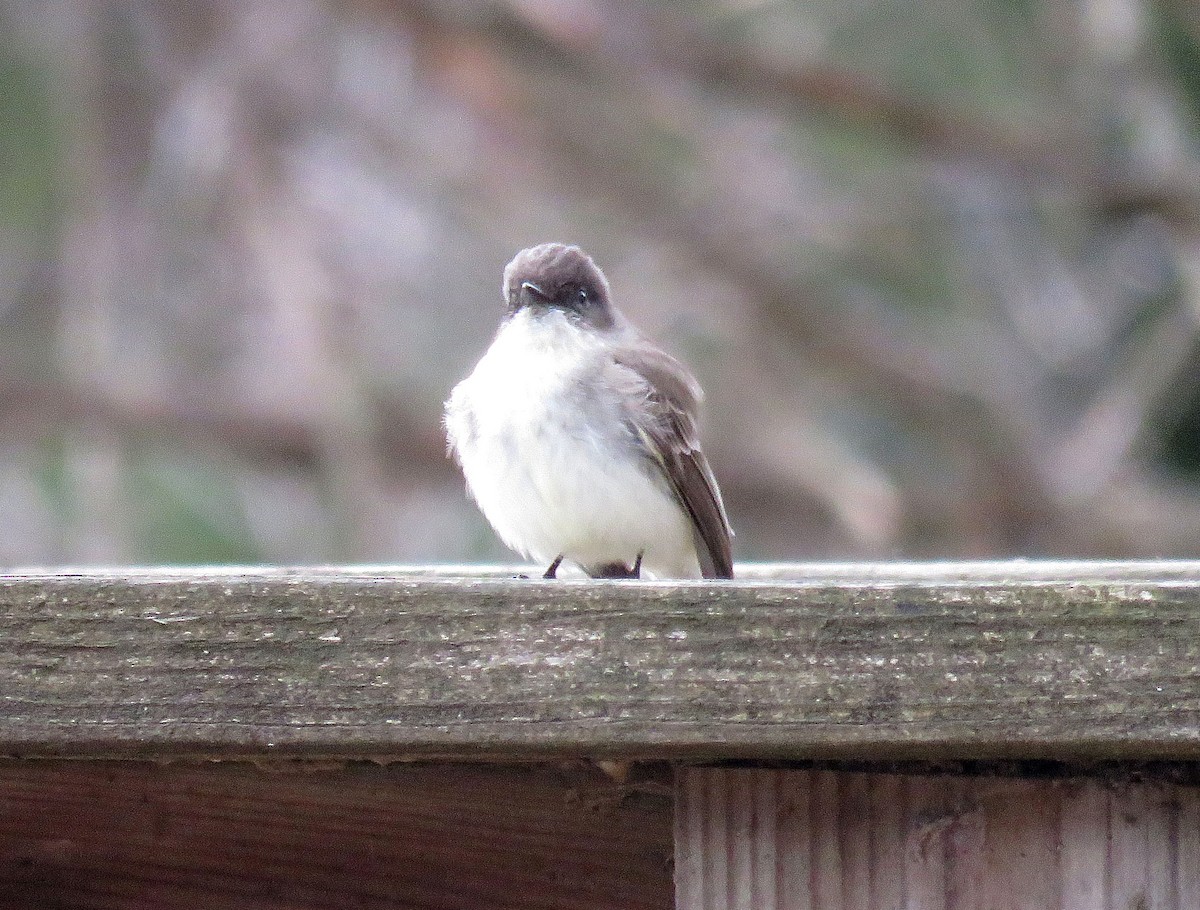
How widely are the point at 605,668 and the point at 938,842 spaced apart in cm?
39

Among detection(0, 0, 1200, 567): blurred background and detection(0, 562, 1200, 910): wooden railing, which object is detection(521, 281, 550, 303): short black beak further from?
detection(0, 0, 1200, 567): blurred background

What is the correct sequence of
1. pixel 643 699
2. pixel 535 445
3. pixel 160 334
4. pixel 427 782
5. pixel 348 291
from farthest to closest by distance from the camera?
pixel 160 334 < pixel 348 291 < pixel 535 445 < pixel 427 782 < pixel 643 699

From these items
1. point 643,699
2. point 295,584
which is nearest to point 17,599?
point 295,584

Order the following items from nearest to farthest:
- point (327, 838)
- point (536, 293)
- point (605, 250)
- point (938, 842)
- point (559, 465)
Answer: point (938, 842), point (327, 838), point (559, 465), point (536, 293), point (605, 250)

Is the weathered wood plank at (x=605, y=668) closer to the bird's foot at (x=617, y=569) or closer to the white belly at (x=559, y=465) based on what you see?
the white belly at (x=559, y=465)

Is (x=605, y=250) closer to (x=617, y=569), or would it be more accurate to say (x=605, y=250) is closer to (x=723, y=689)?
(x=617, y=569)

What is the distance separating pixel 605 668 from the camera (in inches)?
63.1

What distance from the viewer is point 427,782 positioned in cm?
182

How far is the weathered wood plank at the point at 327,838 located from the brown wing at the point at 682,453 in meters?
1.75

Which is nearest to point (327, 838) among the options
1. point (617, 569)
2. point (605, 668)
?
point (605, 668)

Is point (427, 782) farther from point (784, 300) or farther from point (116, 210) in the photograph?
point (116, 210)

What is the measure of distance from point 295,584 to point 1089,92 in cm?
764

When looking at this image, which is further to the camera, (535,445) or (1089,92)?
(1089,92)

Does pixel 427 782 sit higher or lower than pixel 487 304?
lower
